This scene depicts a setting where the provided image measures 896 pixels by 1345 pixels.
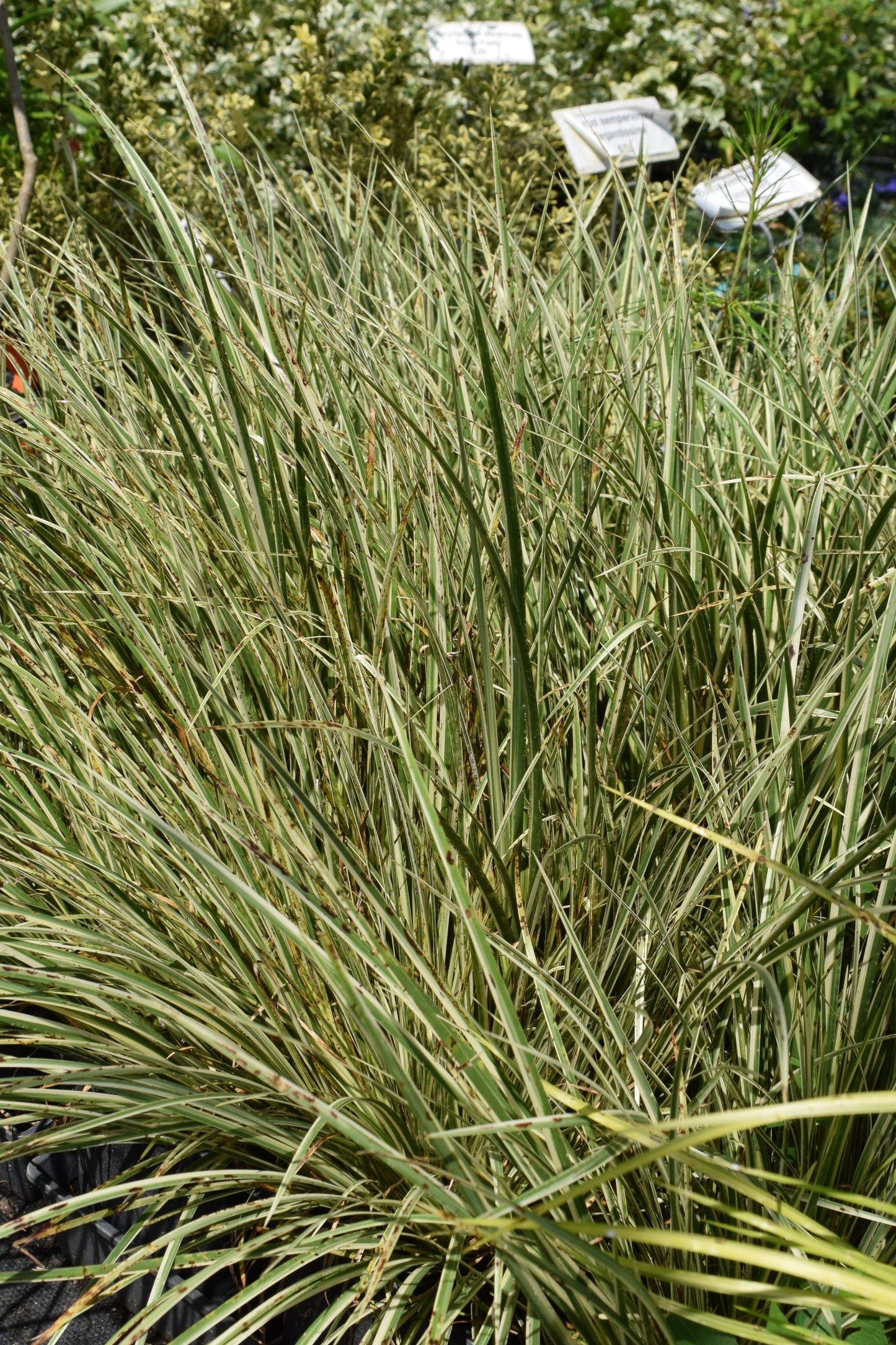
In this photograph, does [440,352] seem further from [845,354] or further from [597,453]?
[845,354]

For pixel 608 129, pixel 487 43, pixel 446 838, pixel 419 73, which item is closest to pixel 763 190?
pixel 608 129

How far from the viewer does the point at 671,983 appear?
136 cm

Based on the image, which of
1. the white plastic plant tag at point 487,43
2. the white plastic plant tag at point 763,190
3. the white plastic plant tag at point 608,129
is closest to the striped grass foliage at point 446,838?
the white plastic plant tag at point 763,190

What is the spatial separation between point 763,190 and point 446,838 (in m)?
1.78

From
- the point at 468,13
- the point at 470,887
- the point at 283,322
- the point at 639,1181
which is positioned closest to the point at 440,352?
the point at 283,322

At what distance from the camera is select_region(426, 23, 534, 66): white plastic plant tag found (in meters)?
4.19

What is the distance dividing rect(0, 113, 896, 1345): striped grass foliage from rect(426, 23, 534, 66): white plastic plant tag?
2560 millimetres

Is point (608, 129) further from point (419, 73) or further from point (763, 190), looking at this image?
point (419, 73)

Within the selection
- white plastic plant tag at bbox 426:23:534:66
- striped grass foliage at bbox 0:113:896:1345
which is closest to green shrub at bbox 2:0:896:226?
white plastic plant tag at bbox 426:23:534:66

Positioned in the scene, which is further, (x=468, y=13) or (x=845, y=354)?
(x=468, y=13)

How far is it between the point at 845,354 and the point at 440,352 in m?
1.79

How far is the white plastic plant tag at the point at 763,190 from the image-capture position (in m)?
2.29

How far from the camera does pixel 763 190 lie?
233 centimetres

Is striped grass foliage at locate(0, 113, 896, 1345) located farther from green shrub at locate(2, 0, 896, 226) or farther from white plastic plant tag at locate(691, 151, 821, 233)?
green shrub at locate(2, 0, 896, 226)
